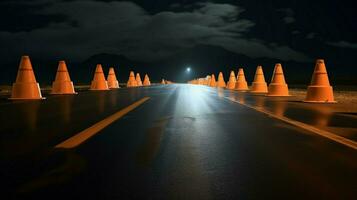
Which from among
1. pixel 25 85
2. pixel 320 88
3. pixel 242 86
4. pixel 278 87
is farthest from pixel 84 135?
pixel 242 86

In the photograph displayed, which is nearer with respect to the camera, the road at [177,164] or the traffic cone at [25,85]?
the road at [177,164]

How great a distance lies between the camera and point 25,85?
19.5 metres

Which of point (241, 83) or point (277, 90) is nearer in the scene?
point (277, 90)

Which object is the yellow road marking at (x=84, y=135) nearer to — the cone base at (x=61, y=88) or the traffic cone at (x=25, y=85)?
the traffic cone at (x=25, y=85)

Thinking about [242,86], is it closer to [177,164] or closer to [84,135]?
[84,135]

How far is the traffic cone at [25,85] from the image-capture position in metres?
19.2

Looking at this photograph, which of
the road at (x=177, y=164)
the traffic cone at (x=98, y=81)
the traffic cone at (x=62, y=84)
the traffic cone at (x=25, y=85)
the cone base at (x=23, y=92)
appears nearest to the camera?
the road at (x=177, y=164)

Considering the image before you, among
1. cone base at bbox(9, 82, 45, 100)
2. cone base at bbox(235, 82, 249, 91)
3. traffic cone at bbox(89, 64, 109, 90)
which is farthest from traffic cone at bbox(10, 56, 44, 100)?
cone base at bbox(235, 82, 249, 91)

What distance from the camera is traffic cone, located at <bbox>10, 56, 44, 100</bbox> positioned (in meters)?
19.2

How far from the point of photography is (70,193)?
389cm

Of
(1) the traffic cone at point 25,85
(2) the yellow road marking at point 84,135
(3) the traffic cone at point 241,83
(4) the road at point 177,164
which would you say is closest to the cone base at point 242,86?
(3) the traffic cone at point 241,83

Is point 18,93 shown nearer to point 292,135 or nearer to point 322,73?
point 322,73

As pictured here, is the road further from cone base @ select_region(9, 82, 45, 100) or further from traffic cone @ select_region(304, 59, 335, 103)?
cone base @ select_region(9, 82, 45, 100)

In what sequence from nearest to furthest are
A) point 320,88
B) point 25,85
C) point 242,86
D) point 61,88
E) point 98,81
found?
point 320,88
point 25,85
point 61,88
point 98,81
point 242,86
